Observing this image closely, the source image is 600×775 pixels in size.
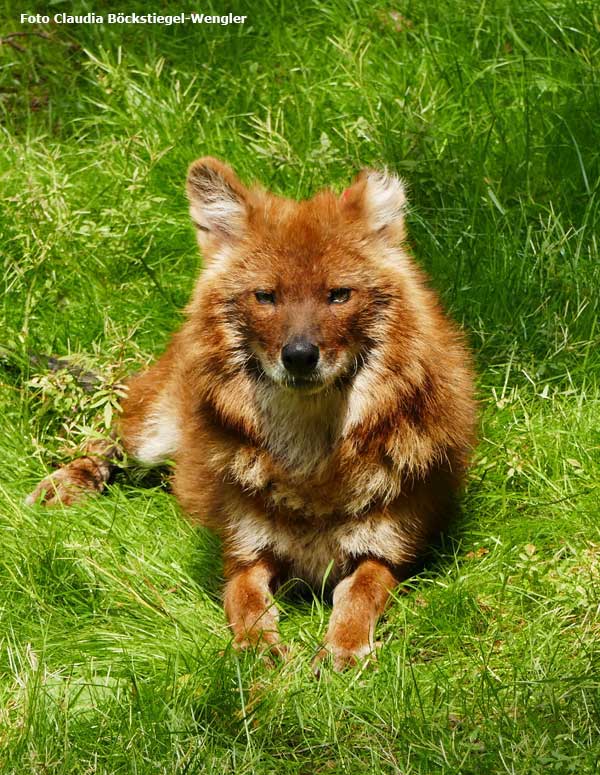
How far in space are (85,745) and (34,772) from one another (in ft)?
0.63

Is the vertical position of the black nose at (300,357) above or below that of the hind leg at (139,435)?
above

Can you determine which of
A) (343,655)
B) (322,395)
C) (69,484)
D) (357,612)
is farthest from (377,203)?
(69,484)

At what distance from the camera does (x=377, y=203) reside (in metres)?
4.56

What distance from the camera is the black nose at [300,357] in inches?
163

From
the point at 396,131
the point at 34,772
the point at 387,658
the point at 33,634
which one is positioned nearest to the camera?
the point at 34,772

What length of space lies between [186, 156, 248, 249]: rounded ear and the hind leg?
1017 millimetres

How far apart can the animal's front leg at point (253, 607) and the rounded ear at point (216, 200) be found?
51.6 inches

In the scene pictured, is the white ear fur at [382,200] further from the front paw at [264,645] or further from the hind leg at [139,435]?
the front paw at [264,645]

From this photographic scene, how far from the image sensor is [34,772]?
337 centimetres

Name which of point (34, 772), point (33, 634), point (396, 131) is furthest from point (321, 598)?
point (396, 131)

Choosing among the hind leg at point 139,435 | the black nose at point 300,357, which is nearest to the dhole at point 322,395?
the black nose at point 300,357

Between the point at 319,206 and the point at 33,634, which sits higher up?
the point at 319,206

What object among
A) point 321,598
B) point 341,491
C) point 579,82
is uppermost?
point 579,82

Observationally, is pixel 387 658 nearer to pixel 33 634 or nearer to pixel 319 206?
pixel 33 634
